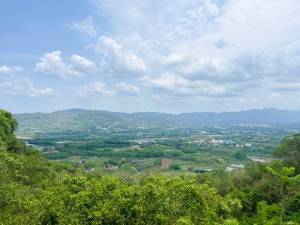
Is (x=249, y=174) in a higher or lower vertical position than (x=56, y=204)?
lower

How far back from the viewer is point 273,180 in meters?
41.6

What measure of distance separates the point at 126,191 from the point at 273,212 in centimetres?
1765

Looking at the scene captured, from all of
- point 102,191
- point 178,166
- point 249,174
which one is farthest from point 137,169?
point 102,191

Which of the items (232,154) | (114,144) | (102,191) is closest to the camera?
(102,191)

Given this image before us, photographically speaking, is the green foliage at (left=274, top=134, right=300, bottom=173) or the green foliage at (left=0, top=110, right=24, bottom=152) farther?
the green foliage at (left=0, top=110, right=24, bottom=152)

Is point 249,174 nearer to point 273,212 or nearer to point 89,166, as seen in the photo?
point 273,212

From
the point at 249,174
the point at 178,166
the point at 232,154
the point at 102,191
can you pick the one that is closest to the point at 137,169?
the point at 178,166

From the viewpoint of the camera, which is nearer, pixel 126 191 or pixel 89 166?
pixel 126 191

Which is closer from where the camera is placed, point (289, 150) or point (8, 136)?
point (289, 150)

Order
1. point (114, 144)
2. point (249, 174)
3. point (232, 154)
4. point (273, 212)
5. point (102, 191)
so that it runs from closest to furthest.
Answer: point (102, 191) → point (273, 212) → point (249, 174) → point (232, 154) → point (114, 144)

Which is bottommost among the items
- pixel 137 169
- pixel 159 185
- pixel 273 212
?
pixel 137 169

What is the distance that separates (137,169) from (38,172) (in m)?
54.7

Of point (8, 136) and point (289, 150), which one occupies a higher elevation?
point (8, 136)

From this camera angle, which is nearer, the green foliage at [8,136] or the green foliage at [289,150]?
the green foliage at [289,150]
